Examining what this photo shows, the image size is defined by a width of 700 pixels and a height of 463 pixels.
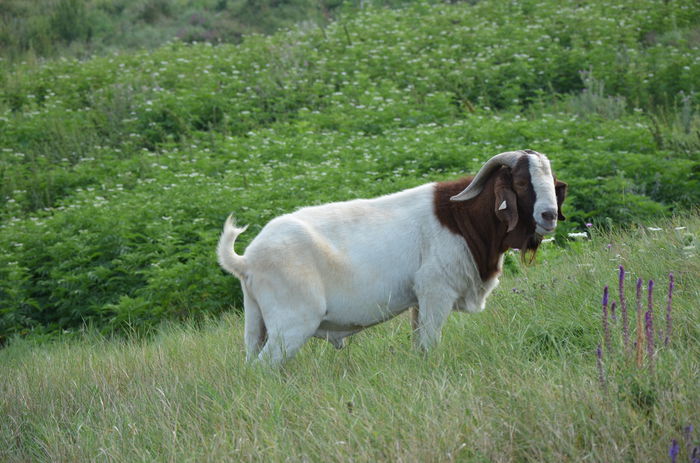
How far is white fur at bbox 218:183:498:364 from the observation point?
4.49 m

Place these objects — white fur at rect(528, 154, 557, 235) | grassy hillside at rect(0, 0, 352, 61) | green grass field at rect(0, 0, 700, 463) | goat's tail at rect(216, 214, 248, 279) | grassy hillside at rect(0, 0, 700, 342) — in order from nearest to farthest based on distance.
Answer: green grass field at rect(0, 0, 700, 463)
white fur at rect(528, 154, 557, 235)
goat's tail at rect(216, 214, 248, 279)
grassy hillside at rect(0, 0, 700, 342)
grassy hillside at rect(0, 0, 352, 61)

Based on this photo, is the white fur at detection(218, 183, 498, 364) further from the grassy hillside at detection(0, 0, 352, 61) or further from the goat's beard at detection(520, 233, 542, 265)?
the grassy hillside at detection(0, 0, 352, 61)

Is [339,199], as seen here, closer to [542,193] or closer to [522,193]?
[522,193]

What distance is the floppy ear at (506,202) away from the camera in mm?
4508

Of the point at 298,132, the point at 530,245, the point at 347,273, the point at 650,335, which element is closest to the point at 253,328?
the point at 347,273

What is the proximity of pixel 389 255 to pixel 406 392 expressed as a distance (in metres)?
1.13

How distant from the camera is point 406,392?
3.87 m

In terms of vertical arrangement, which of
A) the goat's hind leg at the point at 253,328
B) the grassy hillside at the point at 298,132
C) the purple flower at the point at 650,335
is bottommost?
the grassy hillside at the point at 298,132

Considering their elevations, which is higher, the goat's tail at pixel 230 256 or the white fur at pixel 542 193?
the white fur at pixel 542 193

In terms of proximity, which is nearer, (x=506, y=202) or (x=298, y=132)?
(x=506, y=202)

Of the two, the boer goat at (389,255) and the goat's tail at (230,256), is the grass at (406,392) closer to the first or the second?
the boer goat at (389,255)

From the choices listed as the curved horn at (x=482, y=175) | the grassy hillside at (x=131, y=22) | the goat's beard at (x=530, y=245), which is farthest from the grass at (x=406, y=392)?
the grassy hillside at (x=131, y=22)

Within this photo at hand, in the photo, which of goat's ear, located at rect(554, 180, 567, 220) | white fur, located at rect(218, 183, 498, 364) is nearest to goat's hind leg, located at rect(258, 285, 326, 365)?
white fur, located at rect(218, 183, 498, 364)

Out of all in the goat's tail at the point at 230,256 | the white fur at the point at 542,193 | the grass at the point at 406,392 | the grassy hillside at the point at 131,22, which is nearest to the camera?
the grass at the point at 406,392
